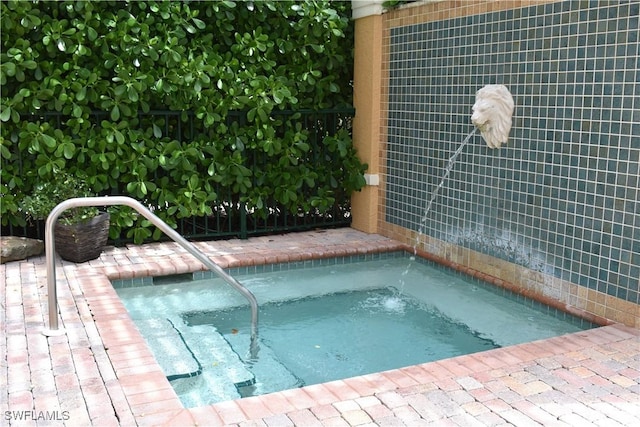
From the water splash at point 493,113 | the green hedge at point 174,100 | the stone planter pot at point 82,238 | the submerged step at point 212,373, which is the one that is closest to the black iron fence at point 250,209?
the green hedge at point 174,100

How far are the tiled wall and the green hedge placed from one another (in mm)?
808

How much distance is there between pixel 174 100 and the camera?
557cm

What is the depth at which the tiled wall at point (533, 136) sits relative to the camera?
12.8 ft

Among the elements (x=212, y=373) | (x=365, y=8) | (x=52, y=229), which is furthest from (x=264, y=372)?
(x=365, y=8)

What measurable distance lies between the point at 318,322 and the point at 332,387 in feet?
4.60

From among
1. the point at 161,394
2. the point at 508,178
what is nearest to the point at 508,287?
the point at 508,178

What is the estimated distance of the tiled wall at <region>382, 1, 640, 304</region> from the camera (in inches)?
153

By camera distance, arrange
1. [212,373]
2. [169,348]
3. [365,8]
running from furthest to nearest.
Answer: [365,8] → [169,348] → [212,373]

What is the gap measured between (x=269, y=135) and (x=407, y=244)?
1611 millimetres

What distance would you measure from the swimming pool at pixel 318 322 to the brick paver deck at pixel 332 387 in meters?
0.35

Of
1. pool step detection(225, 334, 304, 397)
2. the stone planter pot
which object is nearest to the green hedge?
the stone planter pot

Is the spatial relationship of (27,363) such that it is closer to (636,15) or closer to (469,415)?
(469,415)

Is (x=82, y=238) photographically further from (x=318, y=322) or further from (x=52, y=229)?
(x=318, y=322)

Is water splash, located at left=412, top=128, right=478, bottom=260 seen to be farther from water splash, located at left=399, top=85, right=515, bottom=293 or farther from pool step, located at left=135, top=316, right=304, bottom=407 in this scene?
pool step, located at left=135, top=316, right=304, bottom=407
